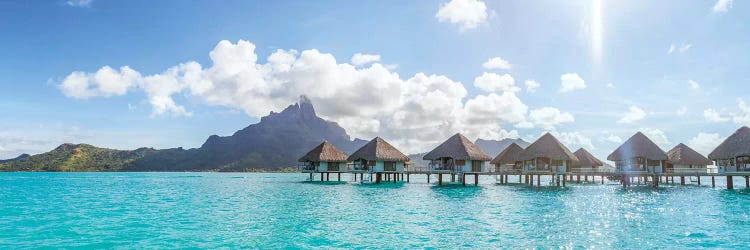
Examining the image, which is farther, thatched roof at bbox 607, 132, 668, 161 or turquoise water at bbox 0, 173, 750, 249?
thatched roof at bbox 607, 132, 668, 161

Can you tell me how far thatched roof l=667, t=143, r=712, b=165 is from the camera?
2136 inches

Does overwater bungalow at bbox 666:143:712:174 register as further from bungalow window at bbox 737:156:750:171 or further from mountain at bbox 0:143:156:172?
mountain at bbox 0:143:156:172

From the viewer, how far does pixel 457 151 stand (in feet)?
164

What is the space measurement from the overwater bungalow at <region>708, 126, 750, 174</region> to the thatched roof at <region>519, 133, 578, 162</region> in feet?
43.0

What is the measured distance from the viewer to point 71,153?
6870 inches

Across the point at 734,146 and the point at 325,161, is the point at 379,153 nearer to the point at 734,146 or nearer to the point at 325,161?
the point at 325,161

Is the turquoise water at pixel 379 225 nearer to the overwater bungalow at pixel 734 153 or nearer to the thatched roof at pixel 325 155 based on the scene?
the overwater bungalow at pixel 734 153

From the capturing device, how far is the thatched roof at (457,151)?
49.3 metres

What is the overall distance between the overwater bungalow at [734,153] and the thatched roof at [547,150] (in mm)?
13099

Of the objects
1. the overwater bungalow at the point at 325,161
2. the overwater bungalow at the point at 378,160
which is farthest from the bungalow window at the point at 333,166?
the overwater bungalow at the point at 378,160

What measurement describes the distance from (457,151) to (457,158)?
99 cm

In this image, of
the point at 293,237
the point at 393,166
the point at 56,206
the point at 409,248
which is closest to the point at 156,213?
the point at 56,206

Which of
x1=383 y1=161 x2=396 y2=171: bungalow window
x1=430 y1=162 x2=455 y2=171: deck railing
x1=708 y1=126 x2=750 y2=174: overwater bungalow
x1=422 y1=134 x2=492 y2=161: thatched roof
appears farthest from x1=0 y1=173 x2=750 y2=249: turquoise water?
x1=383 y1=161 x2=396 y2=171: bungalow window

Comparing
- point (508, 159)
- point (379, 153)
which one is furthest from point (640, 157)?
point (379, 153)
